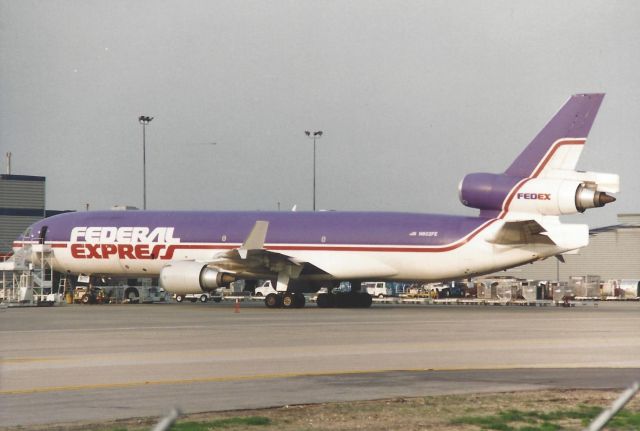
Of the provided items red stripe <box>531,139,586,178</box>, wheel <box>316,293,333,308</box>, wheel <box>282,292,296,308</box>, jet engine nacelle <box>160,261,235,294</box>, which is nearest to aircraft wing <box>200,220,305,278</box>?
jet engine nacelle <box>160,261,235,294</box>

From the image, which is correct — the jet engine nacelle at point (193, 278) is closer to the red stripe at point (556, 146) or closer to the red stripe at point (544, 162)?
the red stripe at point (544, 162)

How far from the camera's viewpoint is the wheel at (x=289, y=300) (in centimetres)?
5169

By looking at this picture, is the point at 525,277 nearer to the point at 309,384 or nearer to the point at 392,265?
the point at 392,265

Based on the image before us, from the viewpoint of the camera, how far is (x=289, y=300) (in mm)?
51812

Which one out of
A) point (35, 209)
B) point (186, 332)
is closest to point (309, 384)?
point (186, 332)

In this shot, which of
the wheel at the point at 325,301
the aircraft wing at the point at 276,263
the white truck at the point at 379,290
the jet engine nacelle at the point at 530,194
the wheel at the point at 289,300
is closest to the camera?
the jet engine nacelle at the point at 530,194

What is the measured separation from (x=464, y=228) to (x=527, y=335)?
19216mm

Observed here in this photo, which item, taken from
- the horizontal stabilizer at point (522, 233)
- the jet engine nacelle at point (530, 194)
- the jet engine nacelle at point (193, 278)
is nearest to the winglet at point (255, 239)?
the jet engine nacelle at point (193, 278)

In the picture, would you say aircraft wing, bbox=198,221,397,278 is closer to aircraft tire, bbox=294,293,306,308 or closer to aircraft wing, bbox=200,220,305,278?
aircraft wing, bbox=200,220,305,278

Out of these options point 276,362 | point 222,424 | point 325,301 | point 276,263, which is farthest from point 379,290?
point 222,424

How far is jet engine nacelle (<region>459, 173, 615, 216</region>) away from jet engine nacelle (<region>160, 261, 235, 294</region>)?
1223 cm

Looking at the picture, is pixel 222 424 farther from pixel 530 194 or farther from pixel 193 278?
pixel 530 194

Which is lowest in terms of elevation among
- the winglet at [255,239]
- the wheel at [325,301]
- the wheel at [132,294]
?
the wheel at [325,301]

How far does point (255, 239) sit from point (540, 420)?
35979mm
